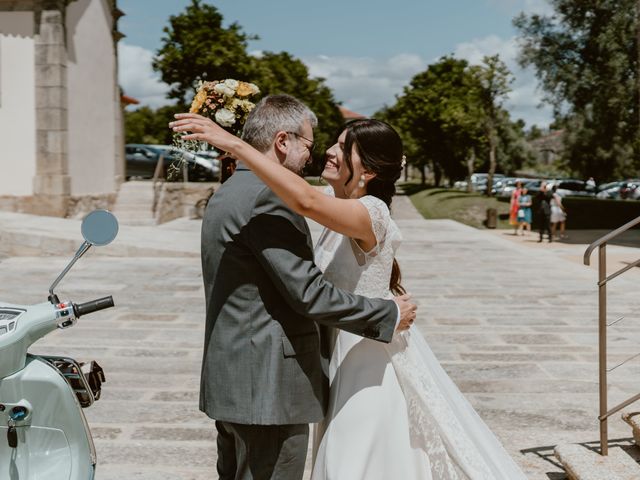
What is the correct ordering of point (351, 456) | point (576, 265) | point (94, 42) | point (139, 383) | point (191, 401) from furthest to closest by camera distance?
1. point (94, 42)
2. point (576, 265)
3. point (139, 383)
4. point (191, 401)
5. point (351, 456)

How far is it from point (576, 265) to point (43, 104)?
13.3 m

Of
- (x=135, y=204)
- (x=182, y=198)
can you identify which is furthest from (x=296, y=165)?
(x=182, y=198)

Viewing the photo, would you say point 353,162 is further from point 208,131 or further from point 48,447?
point 48,447

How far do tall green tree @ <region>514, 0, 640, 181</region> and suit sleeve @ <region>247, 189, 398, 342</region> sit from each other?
1103 inches

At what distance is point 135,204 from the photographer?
77.0 feet

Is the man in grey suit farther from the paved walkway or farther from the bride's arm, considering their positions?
the paved walkway

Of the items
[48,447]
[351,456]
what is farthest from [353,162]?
[48,447]

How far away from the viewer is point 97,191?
22.0 m

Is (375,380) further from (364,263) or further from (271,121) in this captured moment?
(271,121)

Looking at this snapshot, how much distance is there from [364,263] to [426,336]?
5.16 meters

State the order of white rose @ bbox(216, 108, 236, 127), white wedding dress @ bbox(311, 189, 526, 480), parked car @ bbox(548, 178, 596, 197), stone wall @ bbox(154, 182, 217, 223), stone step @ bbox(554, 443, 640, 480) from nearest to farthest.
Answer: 1. white wedding dress @ bbox(311, 189, 526, 480)
2. white rose @ bbox(216, 108, 236, 127)
3. stone step @ bbox(554, 443, 640, 480)
4. stone wall @ bbox(154, 182, 217, 223)
5. parked car @ bbox(548, 178, 596, 197)

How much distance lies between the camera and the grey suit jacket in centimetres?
239

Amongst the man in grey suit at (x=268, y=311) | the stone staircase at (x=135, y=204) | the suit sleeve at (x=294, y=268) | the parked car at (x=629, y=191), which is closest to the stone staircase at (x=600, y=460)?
the man in grey suit at (x=268, y=311)

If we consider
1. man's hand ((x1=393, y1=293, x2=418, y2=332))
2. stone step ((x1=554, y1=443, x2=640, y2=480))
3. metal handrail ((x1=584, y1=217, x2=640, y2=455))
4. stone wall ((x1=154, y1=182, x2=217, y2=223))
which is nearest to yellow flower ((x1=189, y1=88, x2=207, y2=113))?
man's hand ((x1=393, y1=293, x2=418, y2=332))
